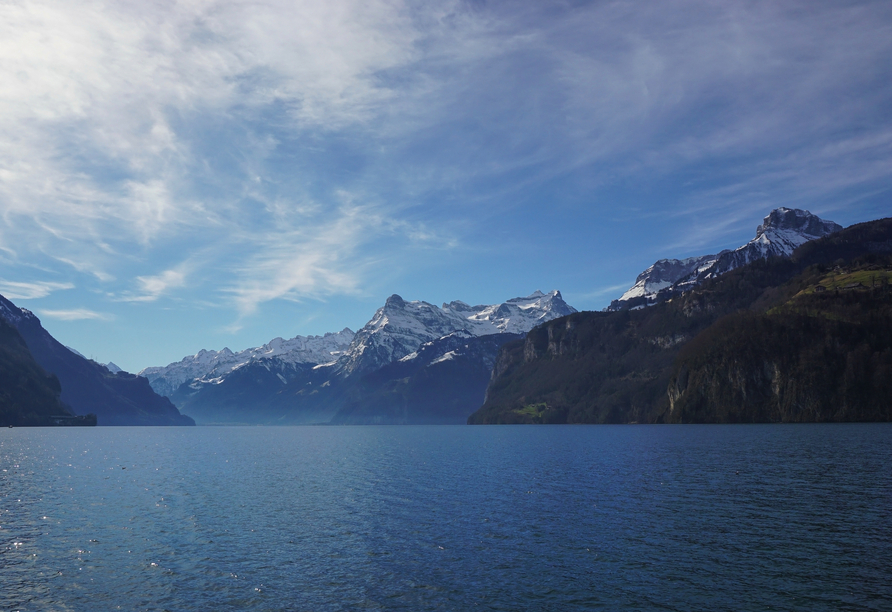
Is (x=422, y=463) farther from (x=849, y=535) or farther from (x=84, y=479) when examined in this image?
(x=849, y=535)

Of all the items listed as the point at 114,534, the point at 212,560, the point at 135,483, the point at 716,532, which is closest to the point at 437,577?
the point at 212,560

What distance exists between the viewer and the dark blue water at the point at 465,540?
36.3 meters

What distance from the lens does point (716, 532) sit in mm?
49562

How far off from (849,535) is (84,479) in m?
97.5

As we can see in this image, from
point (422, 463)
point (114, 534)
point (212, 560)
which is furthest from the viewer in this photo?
point (422, 463)

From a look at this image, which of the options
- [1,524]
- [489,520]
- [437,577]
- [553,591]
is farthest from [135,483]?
[553,591]

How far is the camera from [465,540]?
1951 inches

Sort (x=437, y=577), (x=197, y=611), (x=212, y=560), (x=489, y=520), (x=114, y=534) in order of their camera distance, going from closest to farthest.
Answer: (x=197, y=611) < (x=437, y=577) < (x=212, y=560) < (x=114, y=534) < (x=489, y=520)

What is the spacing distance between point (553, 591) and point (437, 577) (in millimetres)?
7831

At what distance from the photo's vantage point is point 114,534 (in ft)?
175

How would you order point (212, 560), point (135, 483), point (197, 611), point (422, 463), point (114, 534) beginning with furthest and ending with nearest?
1. point (422, 463)
2. point (135, 483)
3. point (114, 534)
4. point (212, 560)
5. point (197, 611)

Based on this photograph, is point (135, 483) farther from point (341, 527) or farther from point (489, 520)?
point (489, 520)

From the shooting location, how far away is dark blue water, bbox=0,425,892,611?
119 feet

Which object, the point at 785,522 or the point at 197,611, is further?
the point at 785,522
